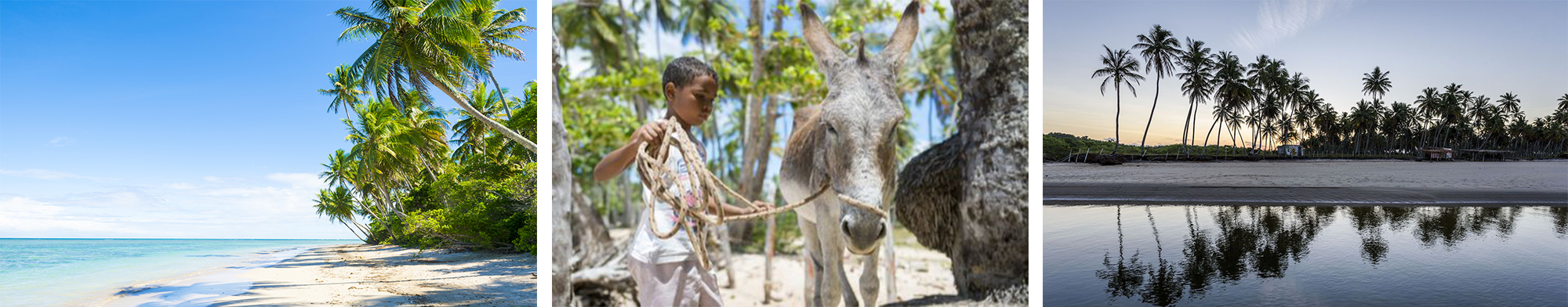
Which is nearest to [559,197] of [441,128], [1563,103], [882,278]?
[882,278]

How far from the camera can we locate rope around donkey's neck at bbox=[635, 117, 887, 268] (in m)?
2.77

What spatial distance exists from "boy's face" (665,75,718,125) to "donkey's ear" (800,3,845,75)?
41 cm

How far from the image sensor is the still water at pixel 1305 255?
8406 mm

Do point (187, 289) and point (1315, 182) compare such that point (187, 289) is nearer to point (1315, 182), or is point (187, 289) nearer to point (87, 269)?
point (87, 269)

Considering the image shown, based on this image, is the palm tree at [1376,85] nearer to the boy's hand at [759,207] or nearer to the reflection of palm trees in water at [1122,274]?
the reflection of palm trees in water at [1122,274]

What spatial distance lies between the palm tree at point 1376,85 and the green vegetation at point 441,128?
34.9ft

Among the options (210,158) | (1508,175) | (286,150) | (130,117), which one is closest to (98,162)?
(130,117)

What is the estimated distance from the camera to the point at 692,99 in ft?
9.25

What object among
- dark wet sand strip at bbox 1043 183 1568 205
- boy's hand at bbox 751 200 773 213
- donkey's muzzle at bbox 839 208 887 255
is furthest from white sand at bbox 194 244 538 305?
donkey's muzzle at bbox 839 208 887 255

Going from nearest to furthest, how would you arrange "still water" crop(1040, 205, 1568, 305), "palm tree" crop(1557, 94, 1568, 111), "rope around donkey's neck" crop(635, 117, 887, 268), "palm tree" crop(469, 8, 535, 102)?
"rope around donkey's neck" crop(635, 117, 887, 268) < "still water" crop(1040, 205, 1568, 305) < "palm tree" crop(1557, 94, 1568, 111) < "palm tree" crop(469, 8, 535, 102)

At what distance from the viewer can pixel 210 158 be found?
3241 cm

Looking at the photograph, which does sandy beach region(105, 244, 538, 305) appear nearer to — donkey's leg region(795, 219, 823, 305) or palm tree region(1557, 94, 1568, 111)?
donkey's leg region(795, 219, 823, 305)

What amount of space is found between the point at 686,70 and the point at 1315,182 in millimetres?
10801

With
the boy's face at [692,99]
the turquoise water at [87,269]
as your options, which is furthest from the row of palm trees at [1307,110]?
the turquoise water at [87,269]
